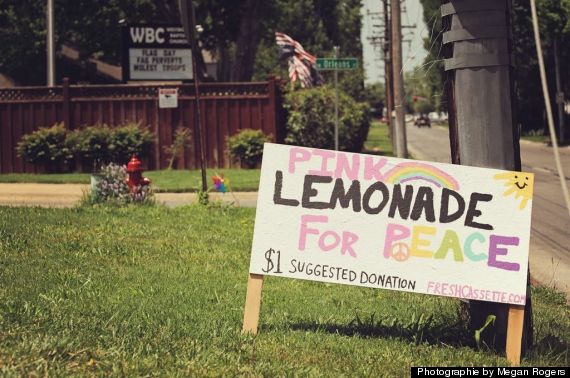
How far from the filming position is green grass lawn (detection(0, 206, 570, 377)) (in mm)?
5359

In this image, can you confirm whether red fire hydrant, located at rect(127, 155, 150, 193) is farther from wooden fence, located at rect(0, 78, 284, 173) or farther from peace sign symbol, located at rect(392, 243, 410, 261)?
wooden fence, located at rect(0, 78, 284, 173)

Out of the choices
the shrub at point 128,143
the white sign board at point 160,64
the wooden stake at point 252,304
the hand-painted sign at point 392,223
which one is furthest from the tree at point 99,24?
the wooden stake at point 252,304

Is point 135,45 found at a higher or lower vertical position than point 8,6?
lower

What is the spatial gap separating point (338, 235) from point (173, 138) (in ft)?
71.8

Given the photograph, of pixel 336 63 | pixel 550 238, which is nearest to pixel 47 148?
pixel 336 63

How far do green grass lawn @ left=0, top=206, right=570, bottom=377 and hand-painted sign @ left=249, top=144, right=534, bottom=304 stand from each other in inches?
19.4

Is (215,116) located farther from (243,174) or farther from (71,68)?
(71,68)

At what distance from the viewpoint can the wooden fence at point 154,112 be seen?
90.1 feet

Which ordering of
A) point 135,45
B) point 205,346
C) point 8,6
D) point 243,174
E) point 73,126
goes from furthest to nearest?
point 8,6 < point 135,45 < point 73,126 < point 243,174 < point 205,346

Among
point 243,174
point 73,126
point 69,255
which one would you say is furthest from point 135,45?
point 69,255

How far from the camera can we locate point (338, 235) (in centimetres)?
625

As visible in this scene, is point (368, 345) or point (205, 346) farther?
point (368, 345)

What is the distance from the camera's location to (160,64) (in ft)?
97.2

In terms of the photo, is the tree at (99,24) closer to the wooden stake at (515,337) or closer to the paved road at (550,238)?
the paved road at (550,238)
